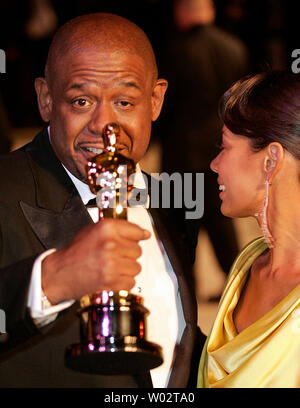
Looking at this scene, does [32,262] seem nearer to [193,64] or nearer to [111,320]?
[111,320]

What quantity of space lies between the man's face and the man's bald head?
17 millimetres

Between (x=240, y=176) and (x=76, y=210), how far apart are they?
415mm

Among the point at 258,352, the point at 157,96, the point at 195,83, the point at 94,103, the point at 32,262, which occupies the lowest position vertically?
the point at 258,352

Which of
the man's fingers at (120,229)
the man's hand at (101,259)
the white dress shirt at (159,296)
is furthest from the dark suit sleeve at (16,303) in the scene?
the white dress shirt at (159,296)

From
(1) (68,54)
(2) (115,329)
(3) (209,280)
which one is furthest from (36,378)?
(3) (209,280)

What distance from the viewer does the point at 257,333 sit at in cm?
190

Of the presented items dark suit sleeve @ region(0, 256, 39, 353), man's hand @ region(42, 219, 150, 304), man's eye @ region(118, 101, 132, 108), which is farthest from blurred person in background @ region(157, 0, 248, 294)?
man's hand @ region(42, 219, 150, 304)

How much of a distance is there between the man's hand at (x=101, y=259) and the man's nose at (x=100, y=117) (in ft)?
1.33

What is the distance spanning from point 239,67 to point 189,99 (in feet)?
1.03

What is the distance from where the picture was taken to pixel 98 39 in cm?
198

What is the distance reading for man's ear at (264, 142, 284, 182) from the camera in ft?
6.55

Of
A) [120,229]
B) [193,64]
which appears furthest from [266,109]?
[193,64]

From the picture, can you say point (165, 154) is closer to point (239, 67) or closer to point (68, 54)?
point (239, 67)

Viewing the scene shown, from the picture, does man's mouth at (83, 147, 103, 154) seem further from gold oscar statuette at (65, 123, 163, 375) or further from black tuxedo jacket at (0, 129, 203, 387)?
gold oscar statuette at (65, 123, 163, 375)
